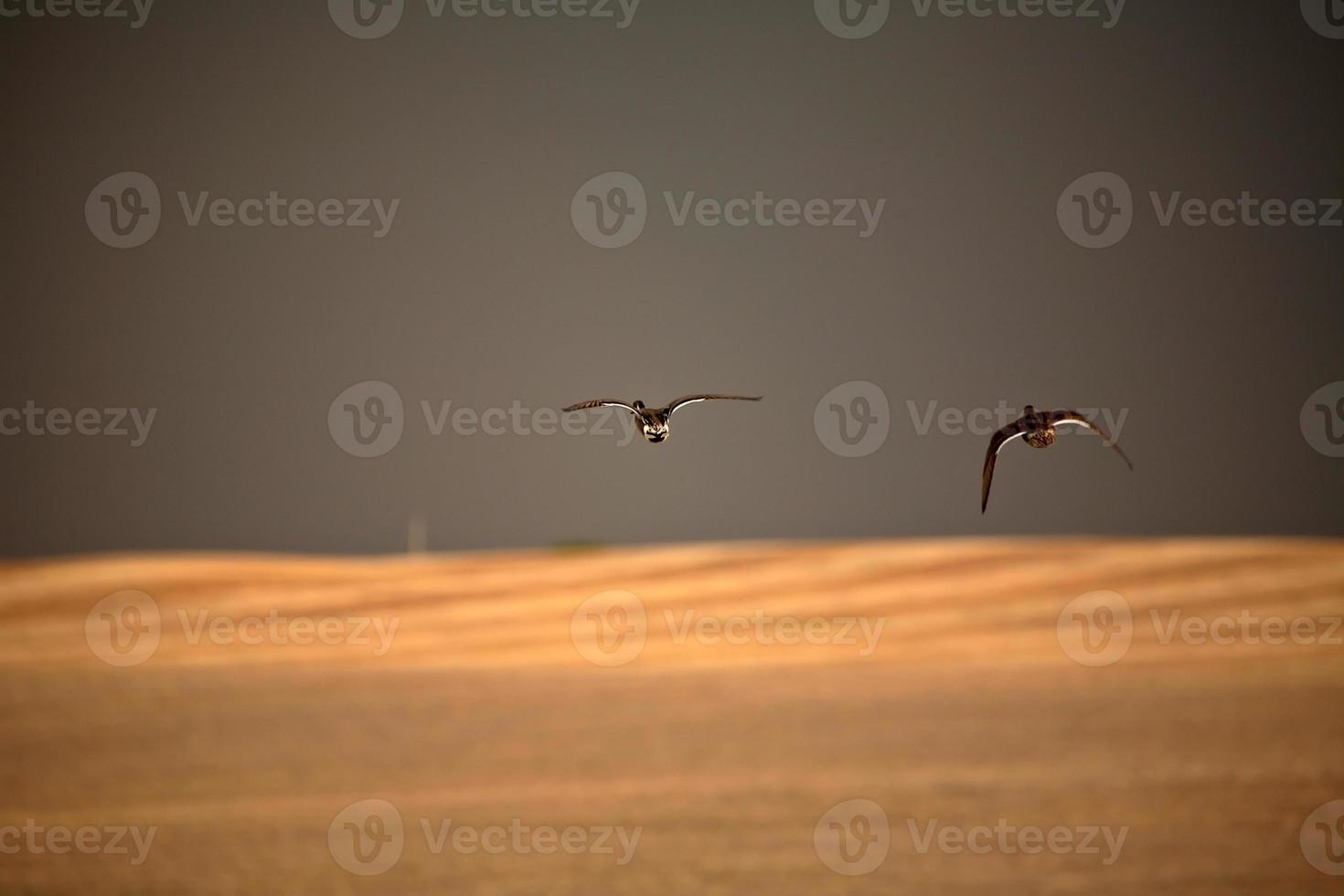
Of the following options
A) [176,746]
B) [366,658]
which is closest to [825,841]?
[366,658]

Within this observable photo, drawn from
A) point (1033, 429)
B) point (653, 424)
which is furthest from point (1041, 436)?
point (653, 424)

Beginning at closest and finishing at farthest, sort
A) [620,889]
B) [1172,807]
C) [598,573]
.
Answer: [620,889]
[1172,807]
[598,573]

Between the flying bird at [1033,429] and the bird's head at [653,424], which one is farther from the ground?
the bird's head at [653,424]

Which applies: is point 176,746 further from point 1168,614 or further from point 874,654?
point 1168,614

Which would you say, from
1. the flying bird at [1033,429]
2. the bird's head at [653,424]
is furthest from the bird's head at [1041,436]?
the bird's head at [653,424]

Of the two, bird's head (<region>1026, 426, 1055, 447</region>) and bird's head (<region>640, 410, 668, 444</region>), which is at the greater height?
bird's head (<region>640, 410, 668, 444</region>)

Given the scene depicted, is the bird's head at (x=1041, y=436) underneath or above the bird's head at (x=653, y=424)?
underneath

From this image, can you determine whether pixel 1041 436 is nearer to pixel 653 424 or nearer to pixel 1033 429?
pixel 1033 429

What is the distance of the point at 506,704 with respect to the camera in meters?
1.44

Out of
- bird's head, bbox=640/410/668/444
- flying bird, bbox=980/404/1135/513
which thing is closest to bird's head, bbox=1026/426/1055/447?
flying bird, bbox=980/404/1135/513

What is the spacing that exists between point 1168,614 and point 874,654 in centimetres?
47

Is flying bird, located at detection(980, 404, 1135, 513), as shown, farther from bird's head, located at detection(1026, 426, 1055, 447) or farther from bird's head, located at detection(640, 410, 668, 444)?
bird's head, located at detection(640, 410, 668, 444)

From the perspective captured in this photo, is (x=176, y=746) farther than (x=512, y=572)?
No

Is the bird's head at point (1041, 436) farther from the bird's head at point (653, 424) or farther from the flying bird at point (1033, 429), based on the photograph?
the bird's head at point (653, 424)
